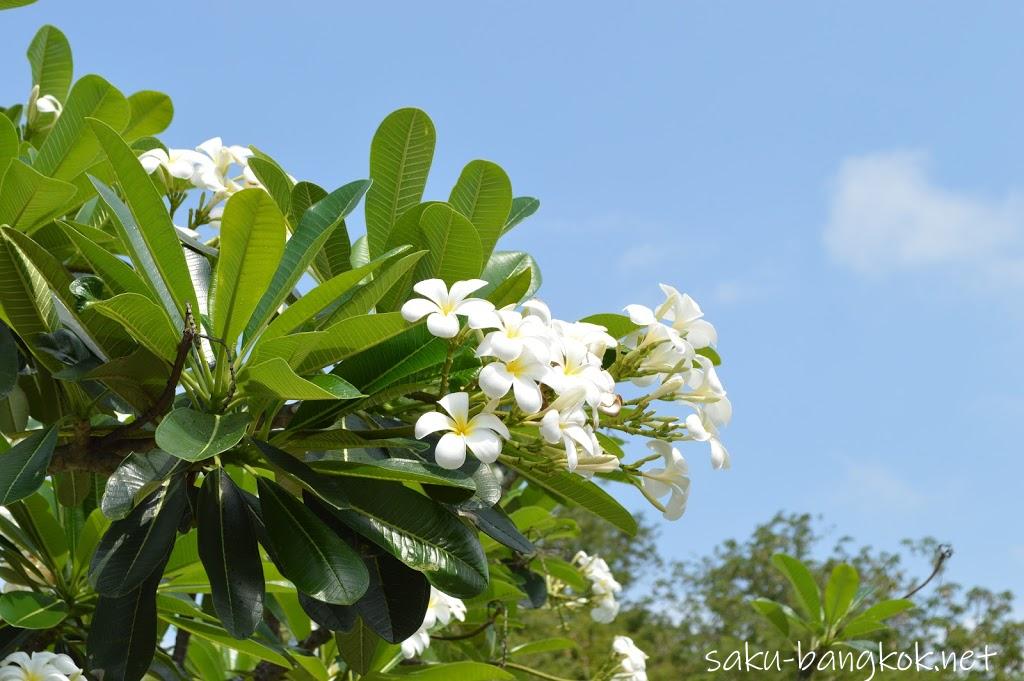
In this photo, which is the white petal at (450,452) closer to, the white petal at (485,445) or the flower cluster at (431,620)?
the white petal at (485,445)

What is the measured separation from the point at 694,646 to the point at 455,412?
549 inches

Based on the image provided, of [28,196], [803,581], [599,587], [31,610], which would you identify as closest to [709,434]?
[28,196]

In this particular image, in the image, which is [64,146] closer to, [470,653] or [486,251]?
[486,251]

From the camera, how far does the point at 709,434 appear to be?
5.48 ft

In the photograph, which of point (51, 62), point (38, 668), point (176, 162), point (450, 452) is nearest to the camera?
point (450, 452)

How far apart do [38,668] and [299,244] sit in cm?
97

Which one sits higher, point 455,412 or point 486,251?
point 486,251

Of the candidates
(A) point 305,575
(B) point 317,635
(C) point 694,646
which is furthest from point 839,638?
(C) point 694,646

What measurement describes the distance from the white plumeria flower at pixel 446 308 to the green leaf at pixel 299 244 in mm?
216

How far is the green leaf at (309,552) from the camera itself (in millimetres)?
1586

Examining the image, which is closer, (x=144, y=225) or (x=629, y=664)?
(x=144, y=225)

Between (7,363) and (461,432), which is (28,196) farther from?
(461,432)

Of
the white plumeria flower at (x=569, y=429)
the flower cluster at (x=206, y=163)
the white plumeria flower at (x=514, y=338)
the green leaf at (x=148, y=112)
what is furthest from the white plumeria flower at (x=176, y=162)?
the white plumeria flower at (x=569, y=429)

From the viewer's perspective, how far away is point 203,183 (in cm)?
214
